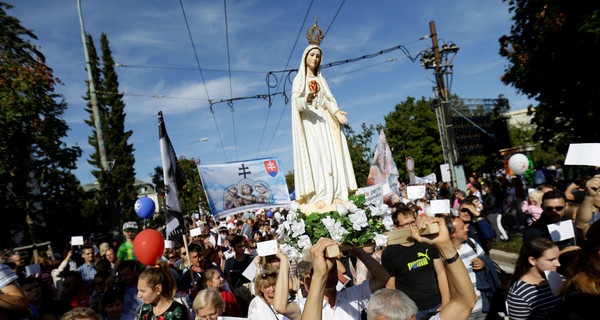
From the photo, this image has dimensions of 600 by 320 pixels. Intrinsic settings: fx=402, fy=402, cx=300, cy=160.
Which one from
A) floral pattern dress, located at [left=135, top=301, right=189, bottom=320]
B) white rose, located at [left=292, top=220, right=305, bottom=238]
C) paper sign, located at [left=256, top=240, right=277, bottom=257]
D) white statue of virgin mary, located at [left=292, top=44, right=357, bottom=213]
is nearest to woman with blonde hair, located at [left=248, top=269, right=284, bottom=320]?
paper sign, located at [left=256, top=240, right=277, bottom=257]

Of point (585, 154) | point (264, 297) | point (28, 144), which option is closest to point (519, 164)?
point (585, 154)

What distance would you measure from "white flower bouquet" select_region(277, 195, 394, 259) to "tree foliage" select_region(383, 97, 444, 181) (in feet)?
133

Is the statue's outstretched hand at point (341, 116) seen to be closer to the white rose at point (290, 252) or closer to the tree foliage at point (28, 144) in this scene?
the white rose at point (290, 252)

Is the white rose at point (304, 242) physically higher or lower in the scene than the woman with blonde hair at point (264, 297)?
higher

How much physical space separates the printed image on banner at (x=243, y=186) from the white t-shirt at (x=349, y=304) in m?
7.53

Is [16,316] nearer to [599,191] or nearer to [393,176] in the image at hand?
[599,191]

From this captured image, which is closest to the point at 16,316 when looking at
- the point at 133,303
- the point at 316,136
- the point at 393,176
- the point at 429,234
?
the point at 133,303

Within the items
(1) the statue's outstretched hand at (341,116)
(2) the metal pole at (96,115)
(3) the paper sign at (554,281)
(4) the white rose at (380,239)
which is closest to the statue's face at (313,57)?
(1) the statue's outstretched hand at (341,116)

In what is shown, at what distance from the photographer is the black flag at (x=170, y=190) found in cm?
588

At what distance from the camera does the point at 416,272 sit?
4590 mm

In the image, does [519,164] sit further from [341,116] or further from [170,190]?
[170,190]

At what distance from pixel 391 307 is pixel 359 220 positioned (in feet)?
2.09

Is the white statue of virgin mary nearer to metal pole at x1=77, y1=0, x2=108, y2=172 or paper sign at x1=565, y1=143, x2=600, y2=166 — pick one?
paper sign at x1=565, y1=143, x2=600, y2=166

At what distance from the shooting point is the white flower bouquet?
298cm
